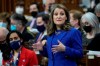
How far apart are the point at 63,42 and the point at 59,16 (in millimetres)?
368

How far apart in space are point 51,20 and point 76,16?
256 centimetres

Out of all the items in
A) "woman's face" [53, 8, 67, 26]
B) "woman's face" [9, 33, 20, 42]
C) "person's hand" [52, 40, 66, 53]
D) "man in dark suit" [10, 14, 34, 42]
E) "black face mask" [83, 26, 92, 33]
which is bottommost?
"man in dark suit" [10, 14, 34, 42]

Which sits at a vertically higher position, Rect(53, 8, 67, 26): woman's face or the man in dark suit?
Rect(53, 8, 67, 26): woman's face

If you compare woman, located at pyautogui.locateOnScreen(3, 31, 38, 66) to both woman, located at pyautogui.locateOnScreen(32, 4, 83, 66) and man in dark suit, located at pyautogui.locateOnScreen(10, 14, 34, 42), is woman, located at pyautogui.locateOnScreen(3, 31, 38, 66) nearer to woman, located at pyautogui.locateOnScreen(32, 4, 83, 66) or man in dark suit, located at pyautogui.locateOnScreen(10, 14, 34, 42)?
woman, located at pyautogui.locateOnScreen(32, 4, 83, 66)

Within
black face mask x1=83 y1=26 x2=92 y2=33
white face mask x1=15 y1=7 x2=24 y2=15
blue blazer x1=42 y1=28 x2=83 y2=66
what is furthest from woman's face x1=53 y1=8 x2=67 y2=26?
white face mask x1=15 y1=7 x2=24 y2=15

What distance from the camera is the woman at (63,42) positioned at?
599 cm

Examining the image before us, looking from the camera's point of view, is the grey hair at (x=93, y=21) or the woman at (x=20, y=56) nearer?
the woman at (x=20, y=56)

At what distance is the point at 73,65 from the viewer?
20.0ft

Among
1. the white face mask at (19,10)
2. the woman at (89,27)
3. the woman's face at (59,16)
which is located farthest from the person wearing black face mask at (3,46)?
the white face mask at (19,10)

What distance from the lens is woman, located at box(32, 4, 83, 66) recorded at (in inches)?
236

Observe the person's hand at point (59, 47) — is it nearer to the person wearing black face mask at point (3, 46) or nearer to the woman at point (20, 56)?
the woman at point (20, 56)

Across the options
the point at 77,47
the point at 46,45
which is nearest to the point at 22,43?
the point at 46,45

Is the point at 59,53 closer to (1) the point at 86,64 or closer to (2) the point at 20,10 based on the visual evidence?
(1) the point at 86,64

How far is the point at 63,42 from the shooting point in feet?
20.0
